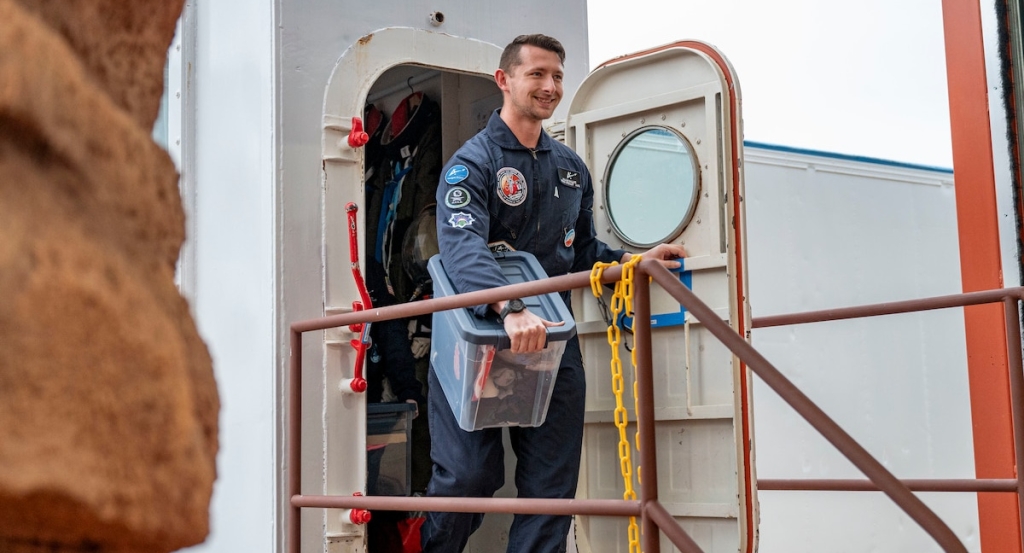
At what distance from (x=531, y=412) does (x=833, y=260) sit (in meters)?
5.08

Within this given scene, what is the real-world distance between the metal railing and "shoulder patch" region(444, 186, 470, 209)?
375 millimetres

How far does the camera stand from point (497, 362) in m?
3.24

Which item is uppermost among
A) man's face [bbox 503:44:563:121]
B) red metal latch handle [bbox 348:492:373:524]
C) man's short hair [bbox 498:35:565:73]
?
man's short hair [bbox 498:35:565:73]

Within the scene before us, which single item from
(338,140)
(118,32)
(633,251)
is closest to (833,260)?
(633,251)

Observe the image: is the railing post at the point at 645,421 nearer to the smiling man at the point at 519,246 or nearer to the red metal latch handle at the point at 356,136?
the smiling man at the point at 519,246

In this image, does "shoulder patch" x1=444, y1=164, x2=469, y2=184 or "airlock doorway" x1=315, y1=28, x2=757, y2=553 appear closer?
"airlock doorway" x1=315, y1=28, x2=757, y2=553

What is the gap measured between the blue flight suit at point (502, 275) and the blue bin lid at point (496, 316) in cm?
4

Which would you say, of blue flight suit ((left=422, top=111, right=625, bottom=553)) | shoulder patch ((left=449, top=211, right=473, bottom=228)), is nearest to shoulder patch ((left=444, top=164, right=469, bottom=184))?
blue flight suit ((left=422, top=111, right=625, bottom=553))

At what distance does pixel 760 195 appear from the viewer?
7684 mm

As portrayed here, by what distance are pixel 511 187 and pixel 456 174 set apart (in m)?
0.20

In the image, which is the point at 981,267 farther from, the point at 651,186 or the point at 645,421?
the point at 645,421

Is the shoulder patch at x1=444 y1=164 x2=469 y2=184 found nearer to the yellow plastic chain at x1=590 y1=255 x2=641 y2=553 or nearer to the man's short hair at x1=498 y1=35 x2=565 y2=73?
the man's short hair at x1=498 y1=35 x2=565 y2=73

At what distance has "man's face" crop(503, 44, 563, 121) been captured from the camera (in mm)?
3623

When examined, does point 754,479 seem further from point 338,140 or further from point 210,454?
point 210,454
